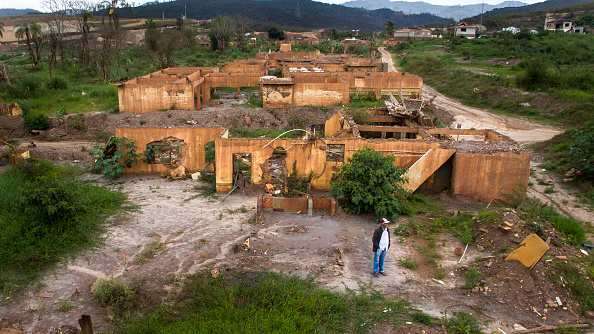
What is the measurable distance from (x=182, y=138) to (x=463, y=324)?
1146 centimetres

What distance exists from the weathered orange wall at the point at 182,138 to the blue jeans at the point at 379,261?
8.28m

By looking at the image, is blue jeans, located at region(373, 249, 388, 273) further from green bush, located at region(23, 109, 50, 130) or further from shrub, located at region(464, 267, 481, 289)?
green bush, located at region(23, 109, 50, 130)

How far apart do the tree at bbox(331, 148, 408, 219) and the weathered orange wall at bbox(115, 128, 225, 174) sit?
5.25m

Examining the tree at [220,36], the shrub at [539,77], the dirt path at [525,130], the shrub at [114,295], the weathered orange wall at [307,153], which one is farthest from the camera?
the tree at [220,36]

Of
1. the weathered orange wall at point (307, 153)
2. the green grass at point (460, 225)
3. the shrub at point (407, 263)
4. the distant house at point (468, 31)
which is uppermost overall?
the distant house at point (468, 31)

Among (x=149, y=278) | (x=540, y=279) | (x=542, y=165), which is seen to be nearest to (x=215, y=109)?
(x=542, y=165)

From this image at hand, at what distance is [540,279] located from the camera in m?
9.49

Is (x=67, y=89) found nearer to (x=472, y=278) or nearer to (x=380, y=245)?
(x=380, y=245)

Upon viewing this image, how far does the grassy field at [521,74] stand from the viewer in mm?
30953

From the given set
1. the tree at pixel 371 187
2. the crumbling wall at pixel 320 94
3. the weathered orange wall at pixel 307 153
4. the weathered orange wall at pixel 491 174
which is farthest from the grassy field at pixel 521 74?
the tree at pixel 371 187

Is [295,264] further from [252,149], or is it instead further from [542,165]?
[542,165]

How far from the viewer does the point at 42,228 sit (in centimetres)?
1149

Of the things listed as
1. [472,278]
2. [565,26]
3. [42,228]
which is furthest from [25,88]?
[565,26]

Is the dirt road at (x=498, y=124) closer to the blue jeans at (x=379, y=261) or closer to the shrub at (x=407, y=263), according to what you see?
the shrub at (x=407, y=263)
